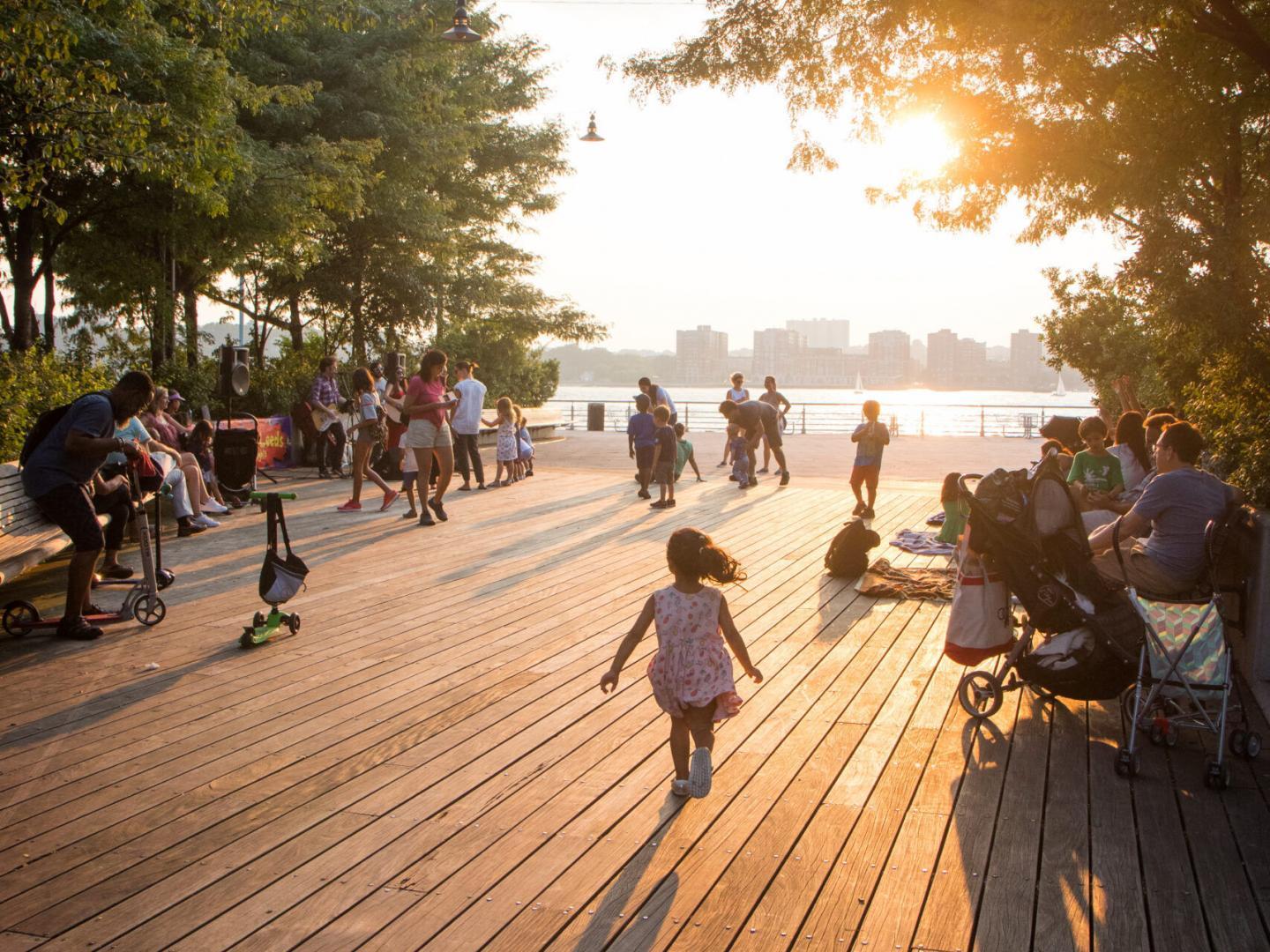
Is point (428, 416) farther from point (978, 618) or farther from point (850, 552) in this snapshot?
point (978, 618)

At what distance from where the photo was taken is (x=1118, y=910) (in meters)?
3.40

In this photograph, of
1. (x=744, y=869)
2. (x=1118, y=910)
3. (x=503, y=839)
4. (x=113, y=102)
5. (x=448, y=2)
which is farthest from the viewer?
(x=448, y=2)

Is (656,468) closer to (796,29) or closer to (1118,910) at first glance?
(796,29)

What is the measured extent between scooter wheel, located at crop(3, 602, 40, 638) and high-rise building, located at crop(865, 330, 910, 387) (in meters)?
146

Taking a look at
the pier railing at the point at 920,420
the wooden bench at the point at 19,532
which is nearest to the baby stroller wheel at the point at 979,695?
the wooden bench at the point at 19,532

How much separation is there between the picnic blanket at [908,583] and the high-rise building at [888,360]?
141863 millimetres

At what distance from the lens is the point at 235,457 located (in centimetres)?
1370

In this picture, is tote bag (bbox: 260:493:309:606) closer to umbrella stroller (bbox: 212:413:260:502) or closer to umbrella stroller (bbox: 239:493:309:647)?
umbrella stroller (bbox: 239:493:309:647)

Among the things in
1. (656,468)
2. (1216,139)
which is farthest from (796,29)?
(656,468)

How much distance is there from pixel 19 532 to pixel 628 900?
23.7ft

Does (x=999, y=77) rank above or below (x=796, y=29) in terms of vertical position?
below

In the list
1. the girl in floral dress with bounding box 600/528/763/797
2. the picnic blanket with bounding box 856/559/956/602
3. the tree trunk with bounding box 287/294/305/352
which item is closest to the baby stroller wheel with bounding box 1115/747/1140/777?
the girl in floral dress with bounding box 600/528/763/797

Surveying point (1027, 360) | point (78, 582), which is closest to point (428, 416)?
point (78, 582)

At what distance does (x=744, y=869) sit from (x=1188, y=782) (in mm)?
2038
